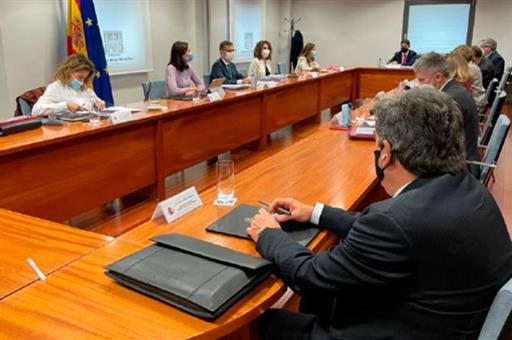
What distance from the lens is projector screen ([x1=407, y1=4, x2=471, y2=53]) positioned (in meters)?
9.63

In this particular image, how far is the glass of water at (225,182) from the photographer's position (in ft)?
5.70

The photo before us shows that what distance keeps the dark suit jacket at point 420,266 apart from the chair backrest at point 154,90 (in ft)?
13.7

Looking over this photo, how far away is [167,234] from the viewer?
1.37m

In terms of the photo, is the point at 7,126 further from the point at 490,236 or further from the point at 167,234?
the point at 490,236

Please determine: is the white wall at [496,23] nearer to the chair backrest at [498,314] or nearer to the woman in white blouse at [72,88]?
the woman in white blouse at [72,88]

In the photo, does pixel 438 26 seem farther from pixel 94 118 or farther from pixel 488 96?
pixel 94 118

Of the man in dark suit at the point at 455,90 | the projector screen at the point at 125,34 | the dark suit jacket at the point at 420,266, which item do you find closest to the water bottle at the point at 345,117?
the man in dark suit at the point at 455,90

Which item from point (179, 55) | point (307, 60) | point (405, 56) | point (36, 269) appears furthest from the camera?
point (405, 56)

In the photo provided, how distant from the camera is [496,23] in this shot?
938 cm

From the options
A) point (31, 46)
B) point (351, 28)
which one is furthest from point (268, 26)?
point (31, 46)

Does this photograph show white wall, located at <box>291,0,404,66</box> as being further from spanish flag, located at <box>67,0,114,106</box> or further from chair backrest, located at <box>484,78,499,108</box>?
spanish flag, located at <box>67,0,114,106</box>

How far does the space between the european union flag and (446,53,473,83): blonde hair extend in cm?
377

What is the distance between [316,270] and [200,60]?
7240 millimetres

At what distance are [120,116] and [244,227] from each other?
212cm
